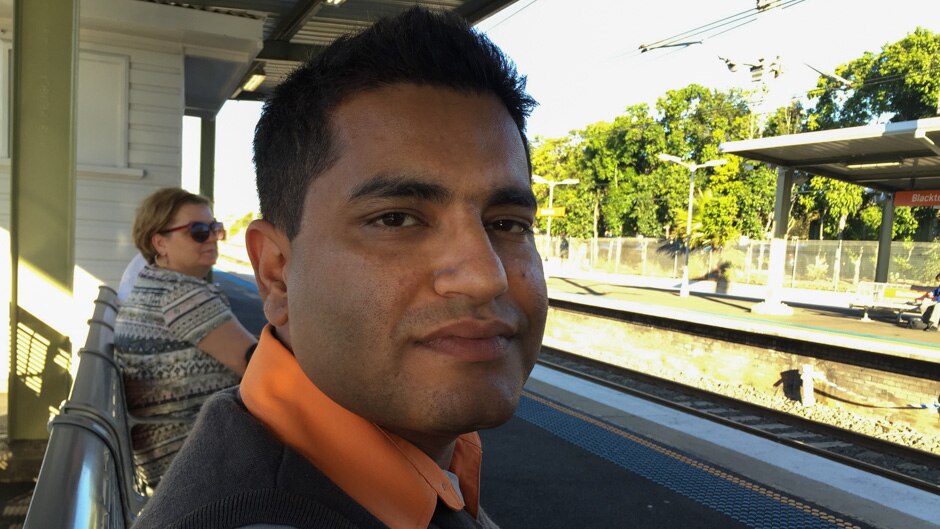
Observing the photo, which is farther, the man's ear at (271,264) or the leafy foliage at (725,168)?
the leafy foliage at (725,168)

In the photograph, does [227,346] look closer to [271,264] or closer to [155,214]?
[155,214]

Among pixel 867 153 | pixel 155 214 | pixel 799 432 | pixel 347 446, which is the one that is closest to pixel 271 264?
pixel 347 446

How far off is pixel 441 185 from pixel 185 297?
194 cm

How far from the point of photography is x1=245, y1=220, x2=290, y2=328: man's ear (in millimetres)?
1194

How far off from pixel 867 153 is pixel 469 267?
1774 centimetres

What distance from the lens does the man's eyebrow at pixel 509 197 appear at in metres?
1.14

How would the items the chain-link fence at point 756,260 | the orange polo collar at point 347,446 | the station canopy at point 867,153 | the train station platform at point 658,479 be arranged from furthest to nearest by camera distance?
the chain-link fence at point 756,260 → the station canopy at point 867,153 → the train station platform at point 658,479 → the orange polo collar at point 347,446

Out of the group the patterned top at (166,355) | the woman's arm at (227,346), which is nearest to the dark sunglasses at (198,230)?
the patterned top at (166,355)

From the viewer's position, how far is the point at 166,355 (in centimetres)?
270

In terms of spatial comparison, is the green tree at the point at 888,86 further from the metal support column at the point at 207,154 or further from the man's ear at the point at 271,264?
the man's ear at the point at 271,264

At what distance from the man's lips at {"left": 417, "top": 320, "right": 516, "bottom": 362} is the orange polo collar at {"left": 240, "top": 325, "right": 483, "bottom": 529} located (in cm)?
16

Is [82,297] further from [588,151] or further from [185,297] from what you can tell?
[588,151]

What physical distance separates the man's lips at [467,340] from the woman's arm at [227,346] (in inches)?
73.6

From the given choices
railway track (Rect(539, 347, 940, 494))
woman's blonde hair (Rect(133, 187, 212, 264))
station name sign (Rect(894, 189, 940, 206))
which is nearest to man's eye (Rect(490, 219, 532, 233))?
woman's blonde hair (Rect(133, 187, 212, 264))
